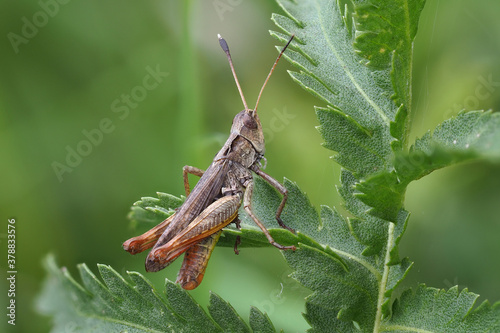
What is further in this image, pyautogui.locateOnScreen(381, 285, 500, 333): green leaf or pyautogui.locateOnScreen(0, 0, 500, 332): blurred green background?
pyautogui.locateOnScreen(0, 0, 500, 332): blurred green background

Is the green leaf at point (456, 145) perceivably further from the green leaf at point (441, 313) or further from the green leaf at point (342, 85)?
the green leaf at point (441, 313)

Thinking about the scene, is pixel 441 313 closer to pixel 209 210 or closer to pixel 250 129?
pixel 209 210

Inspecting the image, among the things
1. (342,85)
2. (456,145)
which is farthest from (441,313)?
(342,85)

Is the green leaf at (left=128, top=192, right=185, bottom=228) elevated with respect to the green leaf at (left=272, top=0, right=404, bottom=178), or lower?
lower

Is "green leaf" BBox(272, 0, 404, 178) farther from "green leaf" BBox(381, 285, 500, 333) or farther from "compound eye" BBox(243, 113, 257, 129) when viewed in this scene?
"compound eye" BBox(243, 113, 257, 129)

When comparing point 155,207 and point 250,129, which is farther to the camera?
point 250,129

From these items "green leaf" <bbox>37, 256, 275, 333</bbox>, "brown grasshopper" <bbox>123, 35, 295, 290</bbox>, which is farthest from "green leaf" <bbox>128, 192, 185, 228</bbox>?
"green leaf" <bbox>37, 256, 275, 333</bbox>
